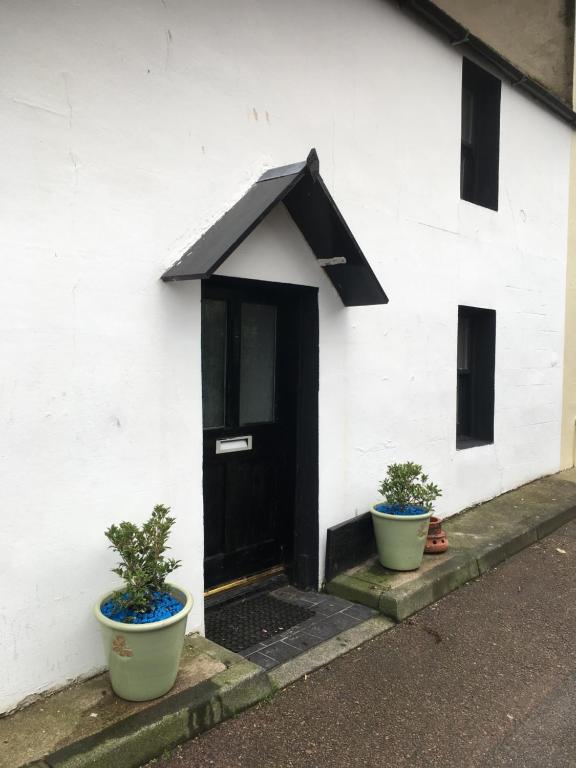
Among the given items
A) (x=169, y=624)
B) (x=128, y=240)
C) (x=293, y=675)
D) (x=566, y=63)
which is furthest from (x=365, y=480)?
(x=566, y=63)

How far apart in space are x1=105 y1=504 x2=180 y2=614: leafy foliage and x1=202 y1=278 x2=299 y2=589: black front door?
1159 mm

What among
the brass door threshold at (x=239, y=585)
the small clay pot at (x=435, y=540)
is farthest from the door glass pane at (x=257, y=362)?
the small clay pot at (x=435, y=540)

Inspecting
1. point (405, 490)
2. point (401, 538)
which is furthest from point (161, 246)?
point (401, 538)

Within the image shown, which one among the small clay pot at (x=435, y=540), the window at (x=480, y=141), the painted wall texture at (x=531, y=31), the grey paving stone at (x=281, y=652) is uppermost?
the painted wall texture at (x=531, y=31)

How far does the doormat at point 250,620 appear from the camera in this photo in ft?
13.5

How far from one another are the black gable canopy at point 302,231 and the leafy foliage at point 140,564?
1.46 meters

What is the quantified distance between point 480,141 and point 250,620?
6081mm

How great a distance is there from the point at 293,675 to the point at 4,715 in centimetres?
163

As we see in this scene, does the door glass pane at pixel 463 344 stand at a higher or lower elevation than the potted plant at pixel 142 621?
higher

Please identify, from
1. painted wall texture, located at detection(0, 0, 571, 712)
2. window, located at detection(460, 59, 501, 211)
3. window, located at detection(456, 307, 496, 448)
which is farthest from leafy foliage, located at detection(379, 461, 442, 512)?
window, located at detection(460, 59, 501, 211)

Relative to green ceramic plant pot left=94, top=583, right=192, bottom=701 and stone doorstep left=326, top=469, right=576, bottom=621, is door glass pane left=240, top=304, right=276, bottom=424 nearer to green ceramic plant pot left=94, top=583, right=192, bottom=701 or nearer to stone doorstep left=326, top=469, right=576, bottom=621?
stone doorstep left=326, top=469, right=576, bottom=621

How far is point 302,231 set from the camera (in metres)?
4.55

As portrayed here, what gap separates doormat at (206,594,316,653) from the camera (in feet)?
13.5

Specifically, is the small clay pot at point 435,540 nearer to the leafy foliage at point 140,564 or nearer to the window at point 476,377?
the window at point 476,377
